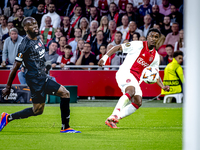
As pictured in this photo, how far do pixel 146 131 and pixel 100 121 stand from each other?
1942 millimetres

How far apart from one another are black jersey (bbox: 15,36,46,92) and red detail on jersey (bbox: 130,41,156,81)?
197 centimetres

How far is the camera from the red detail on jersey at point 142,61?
292 inches

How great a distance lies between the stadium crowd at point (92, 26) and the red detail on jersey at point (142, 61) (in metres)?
6.45

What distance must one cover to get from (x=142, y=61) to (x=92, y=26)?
8.07 metres

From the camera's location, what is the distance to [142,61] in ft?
24.5

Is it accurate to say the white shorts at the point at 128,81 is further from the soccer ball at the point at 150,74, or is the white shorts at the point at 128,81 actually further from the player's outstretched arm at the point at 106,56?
the player's outstretched arm at the point at 106,56

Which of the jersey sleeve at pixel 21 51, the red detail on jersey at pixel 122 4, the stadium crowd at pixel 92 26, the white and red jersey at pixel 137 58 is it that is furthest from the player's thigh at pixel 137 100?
the red detail on jersey at pixel 122 4

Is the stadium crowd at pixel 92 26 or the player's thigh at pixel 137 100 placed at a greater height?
the stadium crowd at pixel 92 26

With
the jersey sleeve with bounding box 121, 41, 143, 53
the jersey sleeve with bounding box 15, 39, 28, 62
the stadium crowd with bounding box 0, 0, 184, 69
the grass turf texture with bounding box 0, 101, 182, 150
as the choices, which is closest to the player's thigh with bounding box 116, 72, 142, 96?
the jersey sleeve with bounding box 121, 41, 143, 53

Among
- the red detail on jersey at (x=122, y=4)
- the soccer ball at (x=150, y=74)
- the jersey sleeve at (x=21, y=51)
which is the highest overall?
the red detail on jersey at (x=122, y=4)

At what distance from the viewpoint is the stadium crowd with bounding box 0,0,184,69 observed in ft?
47.5

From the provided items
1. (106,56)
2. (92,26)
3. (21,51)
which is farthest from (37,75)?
(92,26)

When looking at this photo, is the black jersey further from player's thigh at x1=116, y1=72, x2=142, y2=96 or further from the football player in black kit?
player's thigh at x1=116, y1=72, x2=142, y2=96

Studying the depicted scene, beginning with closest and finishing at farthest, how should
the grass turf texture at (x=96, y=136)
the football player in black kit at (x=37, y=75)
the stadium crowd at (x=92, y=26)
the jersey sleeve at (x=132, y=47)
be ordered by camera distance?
1. the grass turf texture at (x=96, y=136)
2. the football player in black kit at (x=37, y=75)
3. the jersey sleeve at (x=132, y=47)
4. the stadium crowd at (x=92, y=26)
